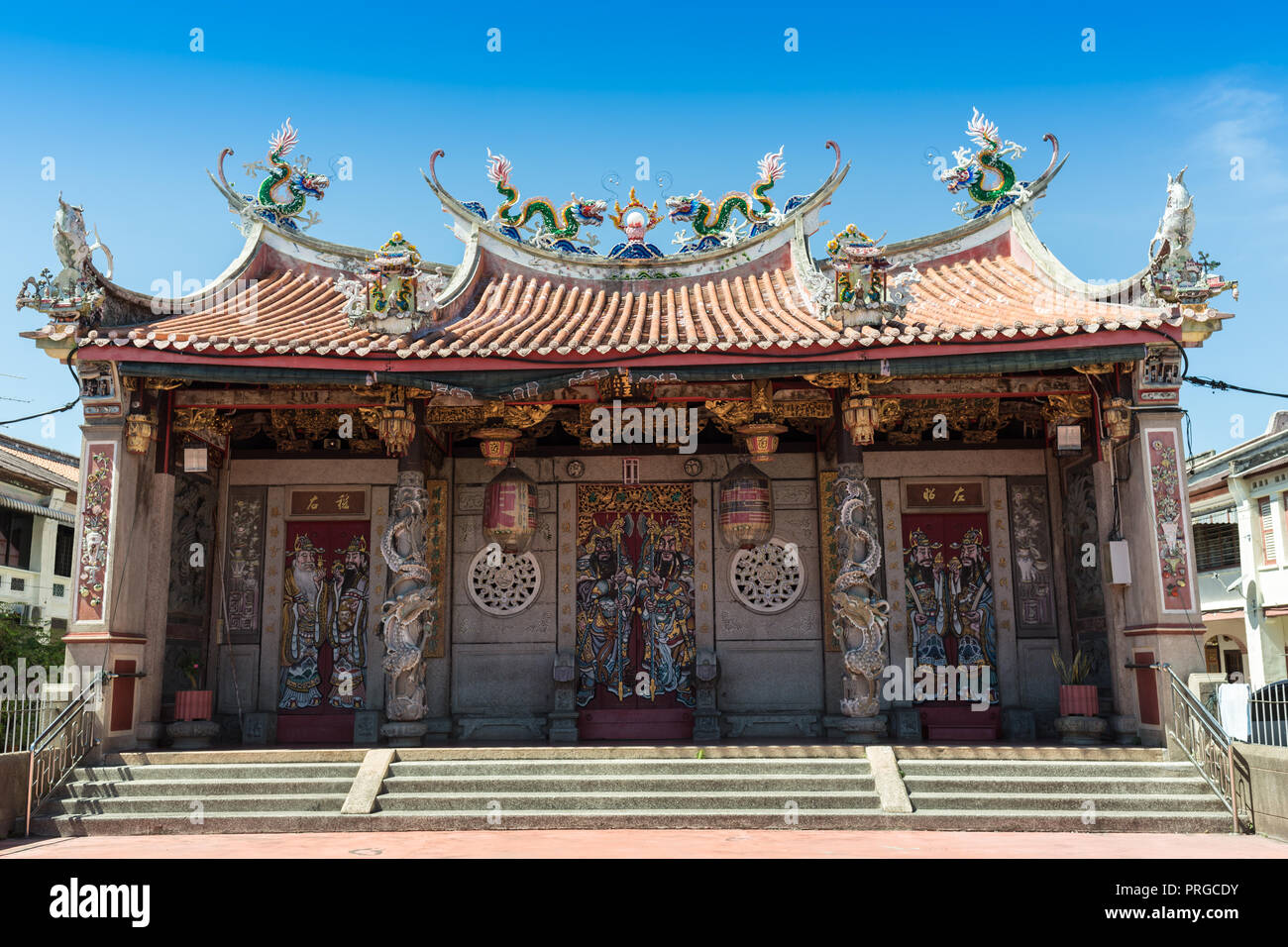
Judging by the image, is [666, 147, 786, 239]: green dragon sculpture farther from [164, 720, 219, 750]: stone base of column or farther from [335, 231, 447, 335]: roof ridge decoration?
[164, 720, 219, 750]: stone base of column

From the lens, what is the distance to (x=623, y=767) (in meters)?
8.77

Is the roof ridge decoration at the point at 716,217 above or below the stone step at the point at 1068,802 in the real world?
above

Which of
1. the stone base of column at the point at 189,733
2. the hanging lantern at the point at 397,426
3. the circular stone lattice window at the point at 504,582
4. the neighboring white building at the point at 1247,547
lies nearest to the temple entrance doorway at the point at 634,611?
the circular stone lattice window at the point at 504,582

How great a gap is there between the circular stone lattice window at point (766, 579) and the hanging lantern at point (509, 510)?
8.14 ft

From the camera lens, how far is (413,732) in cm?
953

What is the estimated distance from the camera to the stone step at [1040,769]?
27.7 feet

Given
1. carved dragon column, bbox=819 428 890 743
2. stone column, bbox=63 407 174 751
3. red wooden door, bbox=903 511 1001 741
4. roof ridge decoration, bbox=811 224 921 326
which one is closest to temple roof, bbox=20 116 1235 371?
roof ridge decoration, bbox=811 224 921 326

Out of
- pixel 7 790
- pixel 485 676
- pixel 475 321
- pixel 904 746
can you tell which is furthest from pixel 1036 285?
pixel 7 790

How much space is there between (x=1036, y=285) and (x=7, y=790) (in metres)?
10.7

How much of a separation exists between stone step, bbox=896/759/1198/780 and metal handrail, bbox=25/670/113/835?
6.95 m

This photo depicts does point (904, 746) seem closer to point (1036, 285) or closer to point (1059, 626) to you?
point (1059, 626)

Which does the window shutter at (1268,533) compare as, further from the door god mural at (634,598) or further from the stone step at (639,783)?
the stone step at (639,783)

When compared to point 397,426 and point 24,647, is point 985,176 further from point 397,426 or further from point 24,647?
point 24,647

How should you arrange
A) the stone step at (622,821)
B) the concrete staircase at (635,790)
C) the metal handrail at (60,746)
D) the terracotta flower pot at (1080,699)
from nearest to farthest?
the stone step at (622,821), the concrete staircase at (635,790), the metal handrail at (60,746), the terracotta flower pot at (1080,699)
